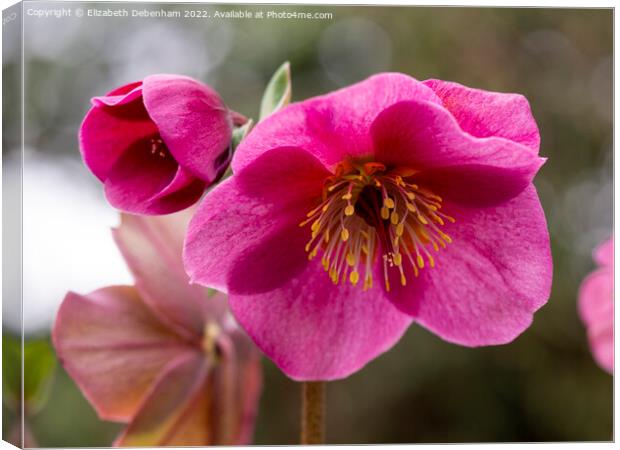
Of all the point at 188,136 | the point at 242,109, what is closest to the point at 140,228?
the point at 188,136

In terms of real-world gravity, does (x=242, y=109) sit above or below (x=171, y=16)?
below

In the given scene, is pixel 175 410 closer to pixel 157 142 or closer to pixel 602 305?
pixel 157 142

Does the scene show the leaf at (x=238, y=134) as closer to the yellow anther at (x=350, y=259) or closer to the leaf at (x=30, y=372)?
the yellow anther at (x=350, y=259)

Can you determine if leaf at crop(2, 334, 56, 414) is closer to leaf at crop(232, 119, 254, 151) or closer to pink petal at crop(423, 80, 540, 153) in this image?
leaf at crop(232, 119, 254, 151)

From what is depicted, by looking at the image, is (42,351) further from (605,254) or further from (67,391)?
(67,391)

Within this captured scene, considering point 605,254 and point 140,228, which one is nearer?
point 140,228

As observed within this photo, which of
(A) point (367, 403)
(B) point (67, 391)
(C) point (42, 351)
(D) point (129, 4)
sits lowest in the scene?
(A) point (367, 403)

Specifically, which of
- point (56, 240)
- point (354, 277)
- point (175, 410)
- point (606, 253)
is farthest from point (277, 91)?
point (606, 253)
